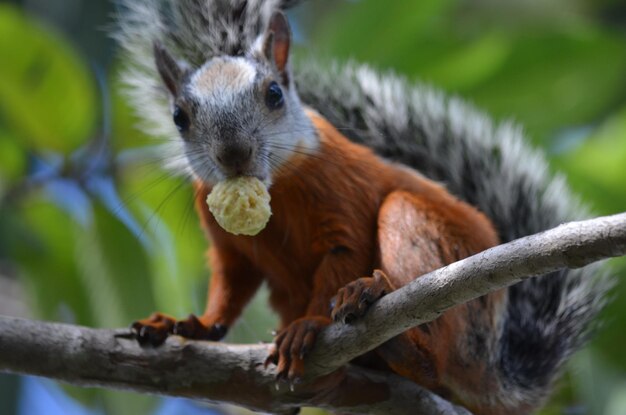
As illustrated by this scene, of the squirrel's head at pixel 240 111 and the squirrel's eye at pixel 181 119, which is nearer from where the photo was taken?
the squirrel's head at pixel 240 111

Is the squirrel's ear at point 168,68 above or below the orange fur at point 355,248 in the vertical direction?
above

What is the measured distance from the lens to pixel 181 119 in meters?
3.42

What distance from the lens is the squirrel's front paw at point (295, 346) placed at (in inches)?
120

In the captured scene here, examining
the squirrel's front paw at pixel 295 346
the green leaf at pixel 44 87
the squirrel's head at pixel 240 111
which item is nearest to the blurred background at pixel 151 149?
the green leaf at pixel 44 87

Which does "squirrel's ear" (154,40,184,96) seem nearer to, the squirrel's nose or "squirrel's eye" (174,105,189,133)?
"squirrel's eye" (174,105,189,133)

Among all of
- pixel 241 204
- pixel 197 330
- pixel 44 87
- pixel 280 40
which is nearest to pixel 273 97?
pixel 280 40

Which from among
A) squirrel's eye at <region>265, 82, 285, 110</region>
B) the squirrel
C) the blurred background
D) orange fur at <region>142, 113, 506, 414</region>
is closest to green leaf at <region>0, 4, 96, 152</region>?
the blurred background

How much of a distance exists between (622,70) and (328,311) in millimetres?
1876

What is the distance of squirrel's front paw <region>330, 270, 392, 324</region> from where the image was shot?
291cm

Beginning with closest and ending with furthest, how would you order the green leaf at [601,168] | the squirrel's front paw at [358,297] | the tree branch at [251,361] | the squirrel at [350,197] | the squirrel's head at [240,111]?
1. the tree branch at [251,361]
2. the squirrel's front paw at [358,297]
3. the squirrel's head at [240,111]
4. the squirrel at [350,197]
5. the green leaf at [601,168]

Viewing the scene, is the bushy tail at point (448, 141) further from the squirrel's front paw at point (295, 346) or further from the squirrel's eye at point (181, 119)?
the squirrel's front paw at point (295, 346)

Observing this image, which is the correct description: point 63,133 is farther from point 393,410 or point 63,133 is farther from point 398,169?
point 393,410

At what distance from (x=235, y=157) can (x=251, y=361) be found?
64 centimetres

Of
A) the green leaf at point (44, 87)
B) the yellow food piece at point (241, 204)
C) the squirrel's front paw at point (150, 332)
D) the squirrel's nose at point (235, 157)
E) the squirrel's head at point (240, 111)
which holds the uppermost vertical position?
the green leaf at point (44, 87)
